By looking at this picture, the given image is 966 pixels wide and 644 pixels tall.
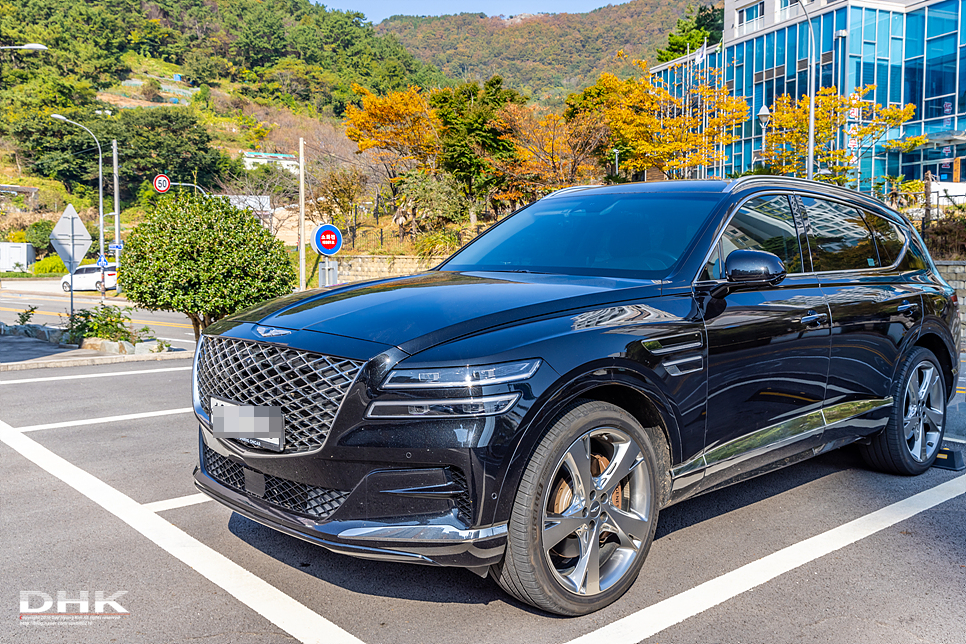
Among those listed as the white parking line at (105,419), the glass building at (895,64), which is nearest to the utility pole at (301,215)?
the glass building at (895,64)

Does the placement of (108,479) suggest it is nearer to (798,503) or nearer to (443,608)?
(443,608)

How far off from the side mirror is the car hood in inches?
15.7

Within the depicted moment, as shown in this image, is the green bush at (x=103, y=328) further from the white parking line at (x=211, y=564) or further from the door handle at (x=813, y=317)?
the door handle at (x=813, y=317)

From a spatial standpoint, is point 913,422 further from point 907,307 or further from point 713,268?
point 713,268

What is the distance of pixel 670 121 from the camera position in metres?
31.0

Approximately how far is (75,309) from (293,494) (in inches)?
1064

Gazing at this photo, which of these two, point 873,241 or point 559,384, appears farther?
point 873,241

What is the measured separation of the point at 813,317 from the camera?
4.24 meters

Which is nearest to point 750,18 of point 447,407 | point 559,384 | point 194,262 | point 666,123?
point 666,123

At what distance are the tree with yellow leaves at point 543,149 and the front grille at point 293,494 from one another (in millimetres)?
28339

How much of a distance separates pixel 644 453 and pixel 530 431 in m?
0.69

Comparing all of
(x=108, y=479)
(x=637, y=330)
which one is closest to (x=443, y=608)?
(x=637, y=330)

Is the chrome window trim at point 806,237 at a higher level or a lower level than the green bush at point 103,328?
higher

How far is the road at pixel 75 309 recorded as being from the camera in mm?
20319
